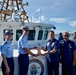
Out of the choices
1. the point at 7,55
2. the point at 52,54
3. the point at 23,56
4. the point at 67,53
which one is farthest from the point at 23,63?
the point at 67,53

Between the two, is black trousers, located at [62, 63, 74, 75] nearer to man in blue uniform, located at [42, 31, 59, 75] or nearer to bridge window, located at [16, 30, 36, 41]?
man in blue uniform, located at [42, 31, 59, 75]

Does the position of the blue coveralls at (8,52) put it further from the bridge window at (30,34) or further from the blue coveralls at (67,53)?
the bridge window at (30,34)

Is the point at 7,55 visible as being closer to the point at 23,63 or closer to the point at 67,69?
the point at 23,63

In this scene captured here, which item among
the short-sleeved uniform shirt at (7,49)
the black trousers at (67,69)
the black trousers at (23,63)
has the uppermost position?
the short-sleeved uniform shirt at (7,49)

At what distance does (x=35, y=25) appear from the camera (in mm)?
10234

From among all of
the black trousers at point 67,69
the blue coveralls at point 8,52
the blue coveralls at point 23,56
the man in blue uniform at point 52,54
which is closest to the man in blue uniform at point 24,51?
the blue coveralls at point 23,56

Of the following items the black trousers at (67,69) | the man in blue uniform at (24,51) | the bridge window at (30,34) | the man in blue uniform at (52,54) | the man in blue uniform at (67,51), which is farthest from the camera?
the bridge window at (30,34)

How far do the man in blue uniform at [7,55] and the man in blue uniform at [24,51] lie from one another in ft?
0.95

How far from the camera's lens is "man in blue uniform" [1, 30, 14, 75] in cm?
577

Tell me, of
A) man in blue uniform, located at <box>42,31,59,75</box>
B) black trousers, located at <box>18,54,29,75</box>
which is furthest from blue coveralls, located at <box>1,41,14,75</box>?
man in blue uniform, located at <box>42,31,59,75</box>

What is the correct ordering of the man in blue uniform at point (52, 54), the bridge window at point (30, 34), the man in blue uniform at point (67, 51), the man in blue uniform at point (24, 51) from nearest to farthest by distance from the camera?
the man in blue uniform at point (24, 51)
the man in blue uniform at point (52, 54)
the man in blue uniform at point (67, 51)
the bridge window at point (30, 34)

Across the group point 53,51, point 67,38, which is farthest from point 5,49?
point 67,38

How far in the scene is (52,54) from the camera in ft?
21.9

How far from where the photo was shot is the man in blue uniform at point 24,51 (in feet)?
20.2
